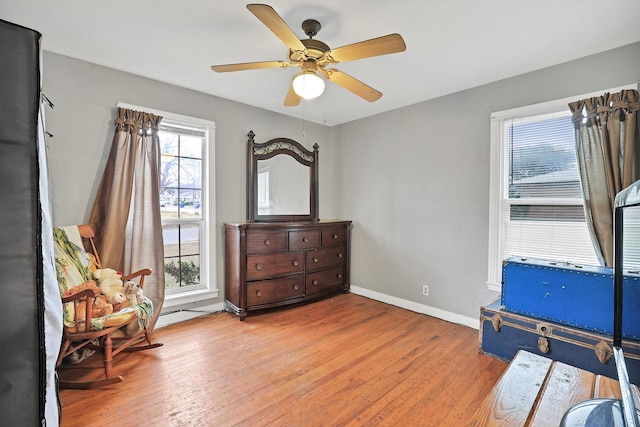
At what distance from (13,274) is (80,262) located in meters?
1.90

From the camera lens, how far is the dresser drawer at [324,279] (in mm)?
3574

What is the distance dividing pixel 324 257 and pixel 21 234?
10.4 feet

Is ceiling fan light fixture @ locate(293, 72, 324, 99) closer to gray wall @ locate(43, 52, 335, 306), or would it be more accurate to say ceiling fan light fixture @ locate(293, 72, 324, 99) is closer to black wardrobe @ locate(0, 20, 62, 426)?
black wardrobe @ locate(0, 20, 62, 426)

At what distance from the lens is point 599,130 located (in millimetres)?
2164

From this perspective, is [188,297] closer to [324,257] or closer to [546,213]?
[324,257]

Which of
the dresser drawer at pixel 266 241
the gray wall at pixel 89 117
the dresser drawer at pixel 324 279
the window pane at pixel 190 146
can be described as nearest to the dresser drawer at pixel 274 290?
the dresser drawer at pixel 324 279

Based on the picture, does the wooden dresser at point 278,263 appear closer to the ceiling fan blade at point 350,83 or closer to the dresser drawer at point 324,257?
the dresser drawer at point 324,257

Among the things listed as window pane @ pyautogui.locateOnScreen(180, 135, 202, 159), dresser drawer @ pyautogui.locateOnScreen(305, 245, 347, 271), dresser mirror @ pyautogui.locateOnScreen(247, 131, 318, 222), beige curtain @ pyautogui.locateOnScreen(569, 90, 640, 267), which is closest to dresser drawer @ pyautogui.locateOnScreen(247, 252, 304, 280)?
dresser drawer @ pyautogui.locateOnScreen(305, 245, 347, 271)

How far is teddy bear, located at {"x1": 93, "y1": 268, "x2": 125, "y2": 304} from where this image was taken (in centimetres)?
219

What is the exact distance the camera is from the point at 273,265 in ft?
10.7

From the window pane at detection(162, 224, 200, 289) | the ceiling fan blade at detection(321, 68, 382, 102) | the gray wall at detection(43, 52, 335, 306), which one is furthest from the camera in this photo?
the window pane at detection(162, 224, 200, 289)

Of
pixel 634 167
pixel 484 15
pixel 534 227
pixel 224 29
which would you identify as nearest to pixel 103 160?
pixel 224 29

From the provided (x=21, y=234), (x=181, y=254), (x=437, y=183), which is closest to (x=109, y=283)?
(x=181, y=254)

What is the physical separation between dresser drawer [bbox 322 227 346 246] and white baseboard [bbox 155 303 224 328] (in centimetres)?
143
